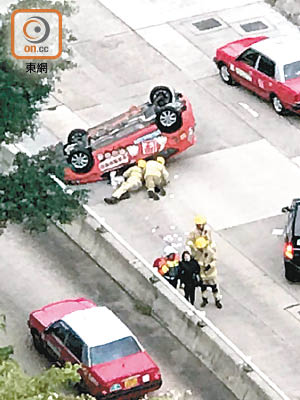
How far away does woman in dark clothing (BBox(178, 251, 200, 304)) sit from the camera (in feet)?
83.4

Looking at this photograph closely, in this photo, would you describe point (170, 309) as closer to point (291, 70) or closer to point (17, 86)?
point (17, 86)

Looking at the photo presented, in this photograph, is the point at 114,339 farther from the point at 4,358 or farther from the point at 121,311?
the point at 4,358

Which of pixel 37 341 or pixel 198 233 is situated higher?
pixel 198 233

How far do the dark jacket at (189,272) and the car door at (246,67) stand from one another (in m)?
8.18

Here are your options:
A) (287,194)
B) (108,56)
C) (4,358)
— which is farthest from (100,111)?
(4,358)

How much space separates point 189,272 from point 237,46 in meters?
9.40

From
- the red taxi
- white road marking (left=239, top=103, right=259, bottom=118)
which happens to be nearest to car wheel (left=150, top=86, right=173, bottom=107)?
the red taxi

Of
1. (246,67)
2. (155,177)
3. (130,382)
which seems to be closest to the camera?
(130,382)

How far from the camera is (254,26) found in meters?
36.0

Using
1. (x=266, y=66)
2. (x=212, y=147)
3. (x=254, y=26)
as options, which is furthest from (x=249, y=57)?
(x=254, y=26)

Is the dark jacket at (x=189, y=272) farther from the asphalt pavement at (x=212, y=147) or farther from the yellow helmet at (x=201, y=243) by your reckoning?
the asphalt pavement at (x=212, y=147)

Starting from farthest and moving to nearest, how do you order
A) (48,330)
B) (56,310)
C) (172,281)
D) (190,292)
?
(172,281) → (190,292) → (56,310) → (48,330)

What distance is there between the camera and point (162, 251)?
91.8ft

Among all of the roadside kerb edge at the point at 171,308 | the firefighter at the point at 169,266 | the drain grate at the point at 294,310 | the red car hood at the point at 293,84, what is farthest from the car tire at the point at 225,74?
the drain grate at the point at 294,310
